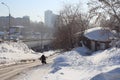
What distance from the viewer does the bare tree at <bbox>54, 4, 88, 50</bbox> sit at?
84.8m

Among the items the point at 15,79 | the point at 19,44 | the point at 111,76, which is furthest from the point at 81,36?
the point at 111,76

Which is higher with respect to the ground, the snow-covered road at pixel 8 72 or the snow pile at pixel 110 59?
the snow pile at pixel 110 59

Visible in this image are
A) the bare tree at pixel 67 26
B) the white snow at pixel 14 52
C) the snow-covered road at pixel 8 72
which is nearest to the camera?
the snow-covered road at pixel 8 72

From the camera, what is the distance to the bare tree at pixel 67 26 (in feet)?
278

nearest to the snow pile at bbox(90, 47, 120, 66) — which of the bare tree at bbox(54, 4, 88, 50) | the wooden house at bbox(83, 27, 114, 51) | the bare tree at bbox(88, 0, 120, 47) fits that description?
the bare tree at bbox(88, 0, 120, 47)

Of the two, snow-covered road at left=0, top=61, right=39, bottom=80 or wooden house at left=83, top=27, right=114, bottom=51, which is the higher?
wooden house at left=83, top=27, right=114, bottom=51

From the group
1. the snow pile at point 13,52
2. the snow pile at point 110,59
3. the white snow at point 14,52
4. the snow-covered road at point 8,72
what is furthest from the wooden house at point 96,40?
the snow-covered road at point 8,72

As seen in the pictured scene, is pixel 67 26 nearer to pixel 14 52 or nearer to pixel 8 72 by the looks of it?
pixel 14 52

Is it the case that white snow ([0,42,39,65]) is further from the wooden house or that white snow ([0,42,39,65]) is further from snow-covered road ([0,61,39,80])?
snow-covered road ([0,61,39,80])

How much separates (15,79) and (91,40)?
4089 centimetres

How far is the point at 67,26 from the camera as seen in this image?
85812mm

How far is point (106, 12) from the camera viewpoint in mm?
35219

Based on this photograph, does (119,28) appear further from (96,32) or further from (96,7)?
(96,32)

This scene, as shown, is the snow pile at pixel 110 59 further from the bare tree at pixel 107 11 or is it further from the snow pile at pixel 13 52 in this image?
the snow pile at pixel 13 52
